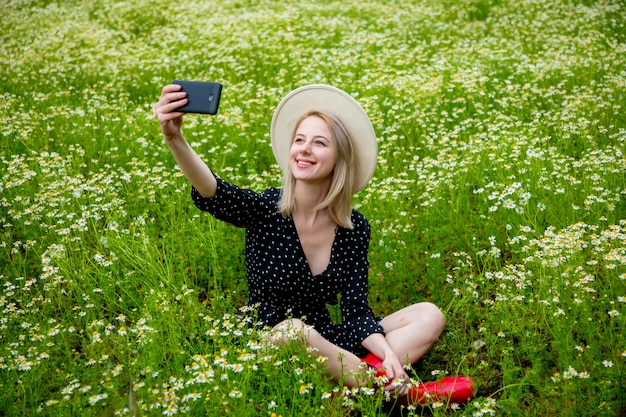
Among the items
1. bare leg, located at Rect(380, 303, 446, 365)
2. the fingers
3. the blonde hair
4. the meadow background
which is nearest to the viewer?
the fingers

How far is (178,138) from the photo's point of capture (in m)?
3.24

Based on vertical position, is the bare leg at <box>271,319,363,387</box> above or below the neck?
below

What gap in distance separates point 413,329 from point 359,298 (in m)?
0.38

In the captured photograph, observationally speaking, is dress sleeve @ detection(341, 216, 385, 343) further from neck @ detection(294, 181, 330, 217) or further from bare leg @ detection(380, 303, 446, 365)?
neck @ detection(294, 181, 330, 217)

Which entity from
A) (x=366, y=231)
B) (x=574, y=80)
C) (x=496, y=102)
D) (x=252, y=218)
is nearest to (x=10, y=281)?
(x=252, y=218)

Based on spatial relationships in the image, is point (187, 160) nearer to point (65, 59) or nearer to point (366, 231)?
point (366, 231)

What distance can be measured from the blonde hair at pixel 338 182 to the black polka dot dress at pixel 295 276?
86mm

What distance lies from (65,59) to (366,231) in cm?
677

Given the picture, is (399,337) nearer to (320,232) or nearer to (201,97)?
(320,232)

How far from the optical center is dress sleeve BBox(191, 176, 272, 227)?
3510 millimetres

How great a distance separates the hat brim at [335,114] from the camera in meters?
3.72

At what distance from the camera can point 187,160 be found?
10.8 feet

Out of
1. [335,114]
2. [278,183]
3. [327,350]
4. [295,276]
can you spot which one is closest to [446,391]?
[327,350]

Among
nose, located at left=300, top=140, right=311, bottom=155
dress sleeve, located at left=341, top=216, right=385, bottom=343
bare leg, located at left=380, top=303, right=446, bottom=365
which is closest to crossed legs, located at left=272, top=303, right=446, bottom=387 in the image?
bare leg, located at left=380, top=303, right=446, bottom=365
